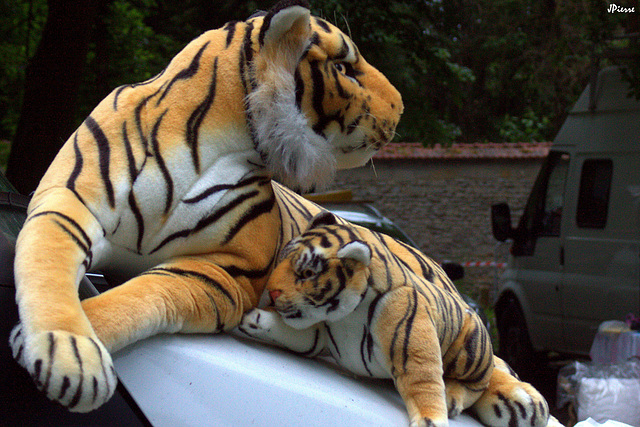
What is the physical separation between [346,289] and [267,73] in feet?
1.72

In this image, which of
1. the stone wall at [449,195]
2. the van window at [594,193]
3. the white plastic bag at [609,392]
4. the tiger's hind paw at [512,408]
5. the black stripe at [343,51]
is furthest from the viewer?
the stone wall at [449,195]

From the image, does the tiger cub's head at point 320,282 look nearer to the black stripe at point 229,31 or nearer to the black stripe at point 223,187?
the black stripe at point 223,187

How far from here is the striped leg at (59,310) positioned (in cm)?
117

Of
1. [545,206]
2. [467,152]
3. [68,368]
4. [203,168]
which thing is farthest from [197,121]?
[467,152]

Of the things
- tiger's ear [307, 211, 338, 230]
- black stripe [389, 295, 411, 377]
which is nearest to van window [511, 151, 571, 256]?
tiger's ear [307, 211, 338, 230]

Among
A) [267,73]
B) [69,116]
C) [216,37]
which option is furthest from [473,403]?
[69,116]

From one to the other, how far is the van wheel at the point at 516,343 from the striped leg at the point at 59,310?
21.2 feet

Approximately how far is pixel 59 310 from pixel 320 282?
0.59 meters

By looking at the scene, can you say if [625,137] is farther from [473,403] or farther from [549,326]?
[473,403]

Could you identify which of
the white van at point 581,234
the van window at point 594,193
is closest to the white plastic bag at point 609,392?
the white van at point 581,234

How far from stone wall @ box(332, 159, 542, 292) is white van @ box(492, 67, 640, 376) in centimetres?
538

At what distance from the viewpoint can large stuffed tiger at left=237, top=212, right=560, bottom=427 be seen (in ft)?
5.35

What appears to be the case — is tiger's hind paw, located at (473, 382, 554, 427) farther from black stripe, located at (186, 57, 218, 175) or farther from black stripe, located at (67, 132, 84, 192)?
black stripe, located at (67, 132, 84, 192)

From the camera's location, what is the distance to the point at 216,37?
1754 millimetres
